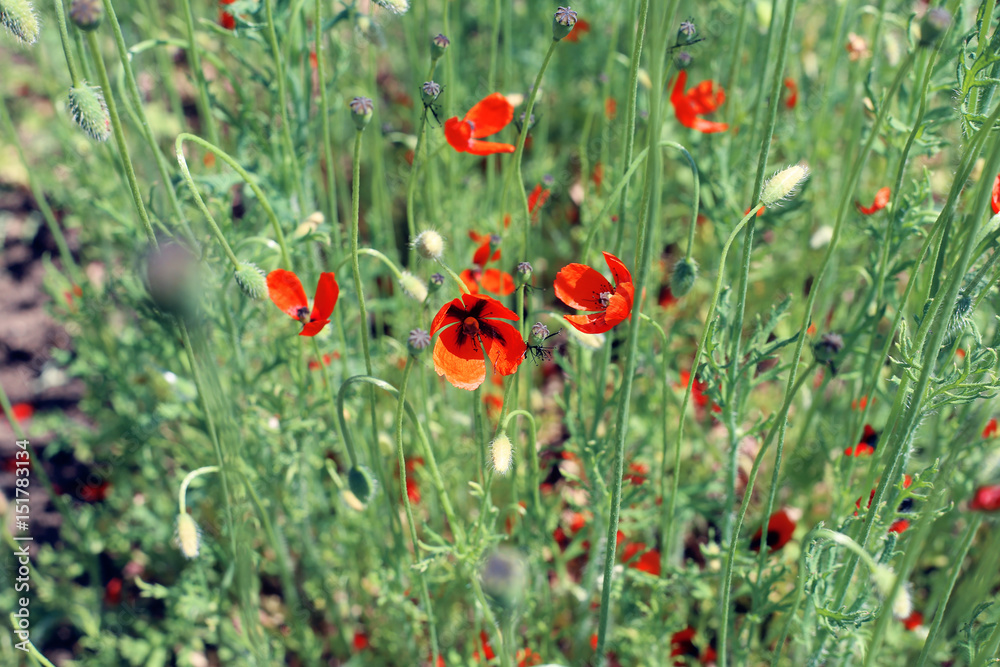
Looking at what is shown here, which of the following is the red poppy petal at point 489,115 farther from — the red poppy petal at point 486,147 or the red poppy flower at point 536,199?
the red poppy flower at point 536,199

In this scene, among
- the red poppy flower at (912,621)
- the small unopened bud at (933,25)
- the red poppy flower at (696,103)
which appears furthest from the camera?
the red poppy flower at (912,621)

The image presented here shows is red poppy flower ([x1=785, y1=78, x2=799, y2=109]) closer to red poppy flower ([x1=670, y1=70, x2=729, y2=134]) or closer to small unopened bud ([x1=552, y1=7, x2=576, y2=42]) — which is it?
red poppy flower ([x1=670, y1=70, x2=729, y2=134])

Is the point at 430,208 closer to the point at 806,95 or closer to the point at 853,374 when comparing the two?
the point at 853,374

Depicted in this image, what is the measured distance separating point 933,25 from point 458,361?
3.86 ft

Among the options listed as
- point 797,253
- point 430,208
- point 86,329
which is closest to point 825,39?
point 797,253

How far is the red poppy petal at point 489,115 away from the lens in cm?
190

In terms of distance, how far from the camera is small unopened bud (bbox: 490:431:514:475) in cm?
148

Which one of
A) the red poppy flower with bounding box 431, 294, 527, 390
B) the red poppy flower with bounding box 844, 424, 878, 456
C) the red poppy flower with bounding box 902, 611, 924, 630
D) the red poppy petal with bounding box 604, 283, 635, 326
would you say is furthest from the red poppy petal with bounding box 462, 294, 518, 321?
the red poppy flower with bounding box 902, 611, 924, 630

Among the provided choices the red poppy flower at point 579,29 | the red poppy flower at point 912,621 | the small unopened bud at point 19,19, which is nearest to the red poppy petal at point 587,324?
the small unopened bud at point 19,19

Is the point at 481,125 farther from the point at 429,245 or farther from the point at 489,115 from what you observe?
the point at 429,245

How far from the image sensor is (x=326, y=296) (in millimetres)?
1786

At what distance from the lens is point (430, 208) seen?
2498 mm

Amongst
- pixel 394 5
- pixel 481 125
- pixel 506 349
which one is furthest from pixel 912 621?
pixel 394 5

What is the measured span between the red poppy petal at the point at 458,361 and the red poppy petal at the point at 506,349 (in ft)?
0.12
